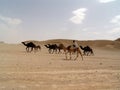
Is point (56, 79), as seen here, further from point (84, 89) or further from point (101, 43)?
point (101, 43)

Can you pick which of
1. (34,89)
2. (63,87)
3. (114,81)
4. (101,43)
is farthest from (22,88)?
(101,43)

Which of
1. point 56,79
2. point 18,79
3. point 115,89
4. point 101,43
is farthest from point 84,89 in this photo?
point 101,43

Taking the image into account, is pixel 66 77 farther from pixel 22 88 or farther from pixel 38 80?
pixel 22 88

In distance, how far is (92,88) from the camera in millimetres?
11578

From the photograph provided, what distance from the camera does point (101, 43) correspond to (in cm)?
8931

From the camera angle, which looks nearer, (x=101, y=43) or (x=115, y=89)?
(x=115, y=89)

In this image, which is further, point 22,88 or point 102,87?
point 102,87

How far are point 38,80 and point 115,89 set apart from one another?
3.28 metres

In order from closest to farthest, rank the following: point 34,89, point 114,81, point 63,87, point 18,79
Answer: point 34,89 < point 63,87 < point 18,79 < point 114,81

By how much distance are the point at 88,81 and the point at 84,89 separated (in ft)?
6.26

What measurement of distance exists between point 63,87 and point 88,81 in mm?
2153

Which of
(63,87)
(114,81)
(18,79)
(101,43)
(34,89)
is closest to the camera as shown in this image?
(34,89)

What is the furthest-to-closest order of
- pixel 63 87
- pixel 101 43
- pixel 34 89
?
pixel 101 43 → pixel 63 87 → pixel 34 89

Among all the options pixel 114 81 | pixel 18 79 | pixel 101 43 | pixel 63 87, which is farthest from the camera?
pixel 101 43
